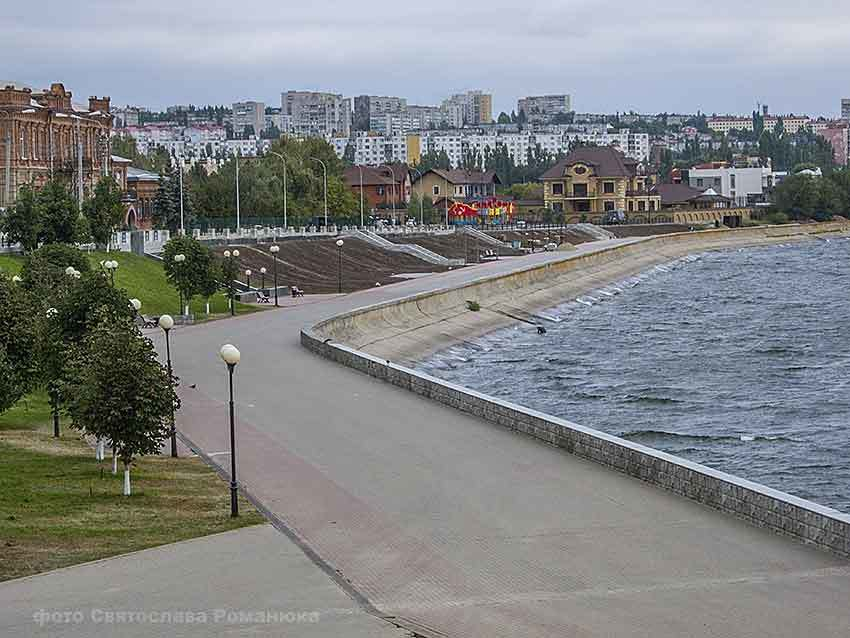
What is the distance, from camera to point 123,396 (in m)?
23.2

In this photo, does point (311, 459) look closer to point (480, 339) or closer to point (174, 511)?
point (174, 511)

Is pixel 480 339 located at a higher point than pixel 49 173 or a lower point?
lower

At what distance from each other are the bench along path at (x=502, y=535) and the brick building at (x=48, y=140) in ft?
163

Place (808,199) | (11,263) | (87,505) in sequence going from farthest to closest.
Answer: (808,199)
(11,263)
(87,505)

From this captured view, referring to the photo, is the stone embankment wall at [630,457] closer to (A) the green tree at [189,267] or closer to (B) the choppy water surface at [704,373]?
(B) the choppy water surface at [704,373]

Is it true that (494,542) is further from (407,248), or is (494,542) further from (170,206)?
(407,248)

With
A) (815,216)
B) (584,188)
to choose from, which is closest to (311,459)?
(584,188)

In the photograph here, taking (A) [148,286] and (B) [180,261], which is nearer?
(B) [180,261]

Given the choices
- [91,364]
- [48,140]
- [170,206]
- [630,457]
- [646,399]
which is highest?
[48,140]

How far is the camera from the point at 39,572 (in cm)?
1884

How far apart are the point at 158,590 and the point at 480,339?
138 feet

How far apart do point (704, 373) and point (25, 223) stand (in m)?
29.1

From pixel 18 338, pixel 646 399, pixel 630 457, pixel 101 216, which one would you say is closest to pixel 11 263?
pixel 101 216

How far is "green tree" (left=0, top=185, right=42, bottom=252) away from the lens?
196 ft
